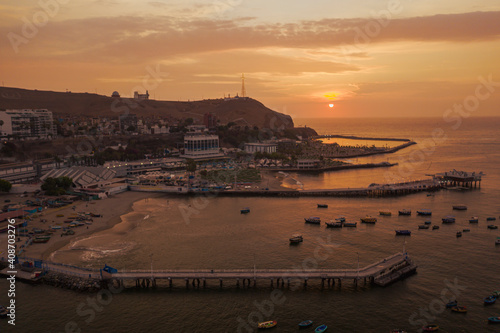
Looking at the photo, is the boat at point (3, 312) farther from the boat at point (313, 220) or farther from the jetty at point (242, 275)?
the boat at point (313, 220)

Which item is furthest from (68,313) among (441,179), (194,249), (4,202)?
(441,179)

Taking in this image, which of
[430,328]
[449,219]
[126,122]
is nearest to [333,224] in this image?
[449,219]

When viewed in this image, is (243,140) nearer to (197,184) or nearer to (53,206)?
(197,184)

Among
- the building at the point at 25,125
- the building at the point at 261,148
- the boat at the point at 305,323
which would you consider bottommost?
the boat at the point at 305,323

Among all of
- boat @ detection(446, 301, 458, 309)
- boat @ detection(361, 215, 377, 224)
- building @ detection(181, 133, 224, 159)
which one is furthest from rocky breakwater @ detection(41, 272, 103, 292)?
building @ detection(181, 133, 224, 159)

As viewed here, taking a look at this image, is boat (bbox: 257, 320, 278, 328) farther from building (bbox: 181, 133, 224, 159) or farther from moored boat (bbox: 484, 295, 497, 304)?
building (bbox: 181, 133, 224, 159)

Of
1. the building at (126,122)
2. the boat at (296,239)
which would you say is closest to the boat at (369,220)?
the boat at (296,239)

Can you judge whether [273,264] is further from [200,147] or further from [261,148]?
[261,148]
